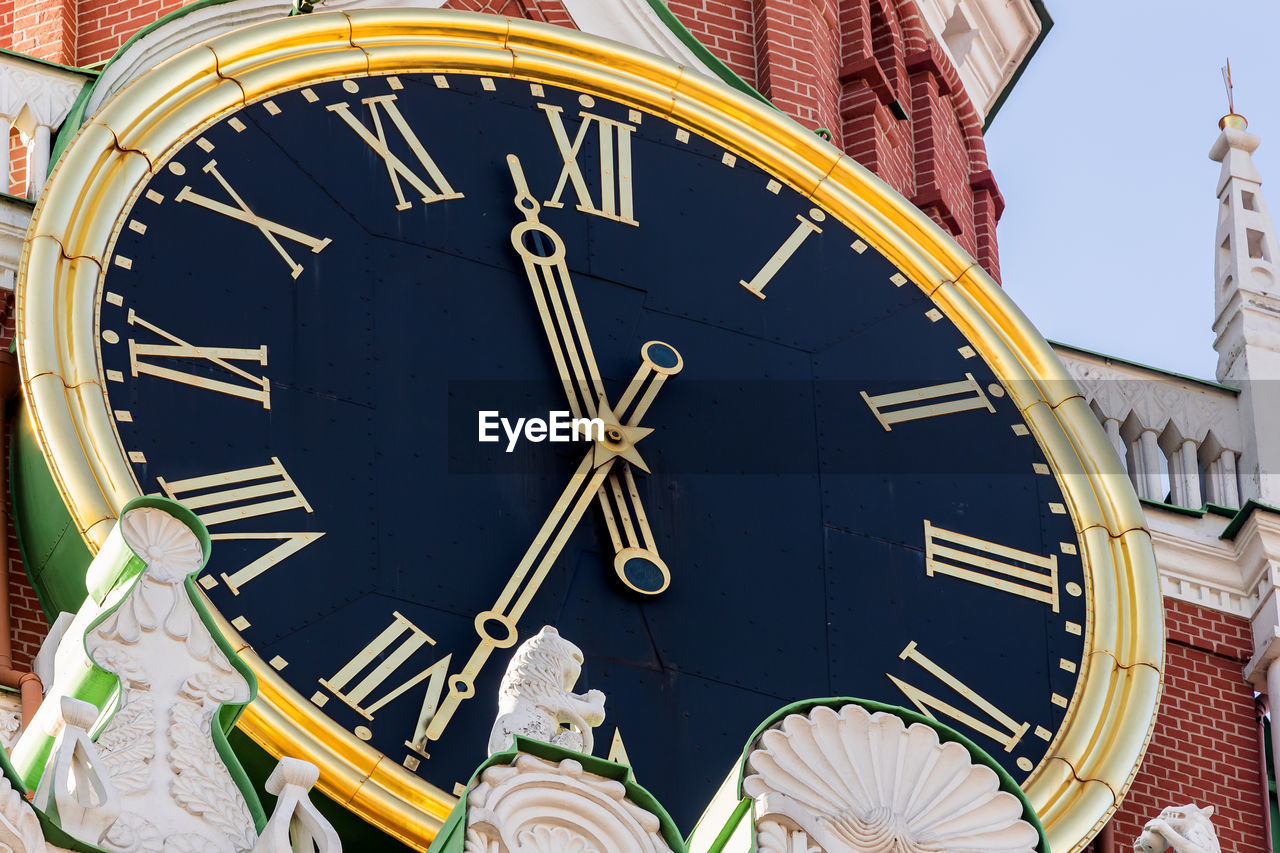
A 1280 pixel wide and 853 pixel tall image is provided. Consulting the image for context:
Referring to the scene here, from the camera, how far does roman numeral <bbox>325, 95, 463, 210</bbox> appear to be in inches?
444

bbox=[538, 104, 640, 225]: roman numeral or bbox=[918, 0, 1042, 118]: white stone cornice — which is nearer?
bbox=[538, 104, 640, 225]: roman numeral

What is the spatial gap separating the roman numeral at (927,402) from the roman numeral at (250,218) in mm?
1727

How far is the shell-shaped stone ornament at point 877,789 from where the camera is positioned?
28.4ft

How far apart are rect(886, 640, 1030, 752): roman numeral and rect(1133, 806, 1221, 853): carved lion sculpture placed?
17.1 inches

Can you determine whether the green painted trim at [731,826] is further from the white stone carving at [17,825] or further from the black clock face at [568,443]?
the white stone carving at [17,825]

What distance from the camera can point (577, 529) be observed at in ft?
35.0

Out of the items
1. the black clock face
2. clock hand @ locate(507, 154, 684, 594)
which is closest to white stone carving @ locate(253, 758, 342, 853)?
the black clock face

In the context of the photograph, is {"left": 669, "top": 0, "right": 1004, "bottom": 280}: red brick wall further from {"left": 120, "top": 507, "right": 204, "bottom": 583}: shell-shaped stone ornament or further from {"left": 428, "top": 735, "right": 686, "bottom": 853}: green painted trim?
{"left": 428, "top": 735, "right": 686, "bottom": 853}: green painted trim

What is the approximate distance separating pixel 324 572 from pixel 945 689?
5.78 ft

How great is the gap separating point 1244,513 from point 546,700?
3395 mm

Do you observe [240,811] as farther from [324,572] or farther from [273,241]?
[273,241]

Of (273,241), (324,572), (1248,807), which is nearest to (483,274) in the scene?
(273,241)

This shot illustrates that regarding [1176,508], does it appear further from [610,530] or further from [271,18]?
[271,18]

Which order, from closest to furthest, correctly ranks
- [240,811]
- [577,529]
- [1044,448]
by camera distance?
[240,811]
[577,529]
[1044,448]
